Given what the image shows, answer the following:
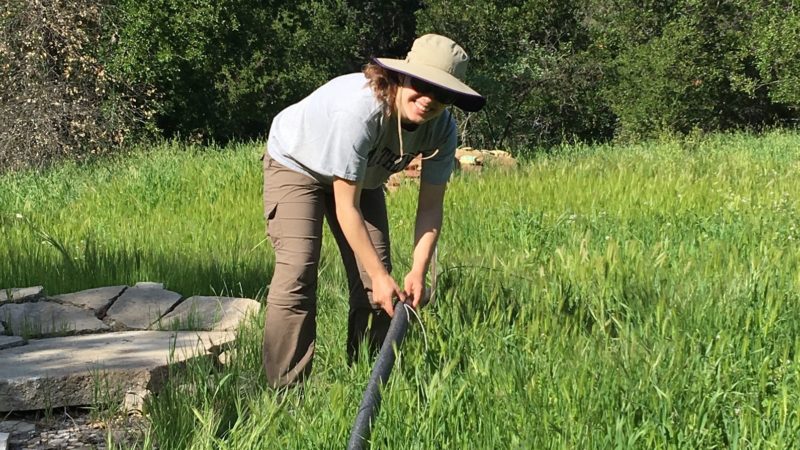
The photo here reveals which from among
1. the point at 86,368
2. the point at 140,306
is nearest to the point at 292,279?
the point at 86,368

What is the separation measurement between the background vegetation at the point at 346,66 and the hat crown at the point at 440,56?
12.0 m

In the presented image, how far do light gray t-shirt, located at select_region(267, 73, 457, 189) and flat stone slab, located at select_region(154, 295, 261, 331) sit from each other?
1111mm

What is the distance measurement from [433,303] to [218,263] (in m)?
2.17

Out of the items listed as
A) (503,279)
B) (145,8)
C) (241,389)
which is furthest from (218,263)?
(145,8)

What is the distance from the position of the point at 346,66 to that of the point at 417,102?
19.7 m

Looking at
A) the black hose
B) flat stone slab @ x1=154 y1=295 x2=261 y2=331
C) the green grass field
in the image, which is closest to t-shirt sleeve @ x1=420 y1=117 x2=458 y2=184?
the green grass field

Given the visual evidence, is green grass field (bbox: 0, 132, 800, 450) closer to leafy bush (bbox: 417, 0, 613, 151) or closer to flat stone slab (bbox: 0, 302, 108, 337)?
flat stone slab (bbox: 0, 302, 108, 337)

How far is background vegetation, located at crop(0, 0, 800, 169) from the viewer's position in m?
14.1

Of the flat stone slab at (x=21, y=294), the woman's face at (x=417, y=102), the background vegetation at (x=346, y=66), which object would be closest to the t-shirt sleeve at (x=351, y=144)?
the woman's face at (x=417, y=102)

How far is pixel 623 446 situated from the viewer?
2271 mm

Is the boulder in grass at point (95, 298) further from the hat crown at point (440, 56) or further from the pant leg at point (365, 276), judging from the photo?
the hat crown at point (440, 56)

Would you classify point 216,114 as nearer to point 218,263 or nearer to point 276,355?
point 218,263

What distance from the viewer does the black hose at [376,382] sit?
7.28 feet

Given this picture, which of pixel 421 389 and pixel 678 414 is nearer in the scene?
pixel 678 414
